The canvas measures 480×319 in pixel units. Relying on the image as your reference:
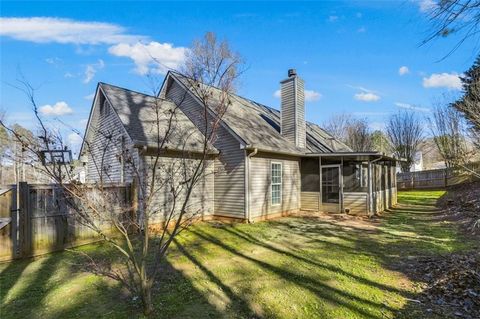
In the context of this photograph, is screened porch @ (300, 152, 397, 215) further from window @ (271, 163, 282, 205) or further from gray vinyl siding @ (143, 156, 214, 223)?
gray vinyl siding @ (143, 156, 214, 223)

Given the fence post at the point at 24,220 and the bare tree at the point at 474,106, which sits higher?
the bare tree at the point at 474,106

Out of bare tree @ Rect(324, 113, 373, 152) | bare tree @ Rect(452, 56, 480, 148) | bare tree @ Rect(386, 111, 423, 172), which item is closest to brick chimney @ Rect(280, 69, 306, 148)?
bare tree @ Rect(452, 56, 480, 148)

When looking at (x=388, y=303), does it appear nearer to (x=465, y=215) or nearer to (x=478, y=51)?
→ (x=478, y=51)

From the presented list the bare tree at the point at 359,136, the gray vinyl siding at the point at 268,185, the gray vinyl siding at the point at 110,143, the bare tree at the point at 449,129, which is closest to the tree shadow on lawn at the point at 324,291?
the gray vinyl siding at the point at 268,185

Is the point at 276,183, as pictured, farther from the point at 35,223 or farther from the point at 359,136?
the point at 359,136

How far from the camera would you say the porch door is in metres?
12.8

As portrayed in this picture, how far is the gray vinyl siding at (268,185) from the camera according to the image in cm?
1085

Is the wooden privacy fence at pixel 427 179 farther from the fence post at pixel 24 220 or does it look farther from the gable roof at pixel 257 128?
the fence post at pixel 24 220

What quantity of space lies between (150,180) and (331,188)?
8.01 meters

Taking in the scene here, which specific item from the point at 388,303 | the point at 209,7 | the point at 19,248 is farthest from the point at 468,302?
the point at 209,7

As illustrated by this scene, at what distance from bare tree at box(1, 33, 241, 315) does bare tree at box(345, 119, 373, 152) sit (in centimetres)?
2322

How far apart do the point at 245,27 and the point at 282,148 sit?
238 inches

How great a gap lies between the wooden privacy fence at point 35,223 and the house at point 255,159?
102 inches

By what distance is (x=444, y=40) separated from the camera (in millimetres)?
2742
